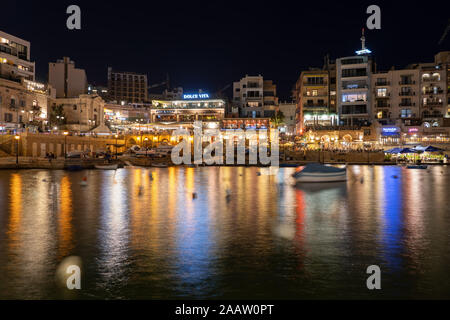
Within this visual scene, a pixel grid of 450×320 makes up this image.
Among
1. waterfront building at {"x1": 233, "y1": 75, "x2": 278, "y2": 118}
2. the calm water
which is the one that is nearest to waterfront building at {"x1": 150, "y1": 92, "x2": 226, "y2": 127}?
waterfront building at {"x1": 233, "y1": 75, "x2": 278, "y2": 118}

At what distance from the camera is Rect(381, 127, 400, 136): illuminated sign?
299ft

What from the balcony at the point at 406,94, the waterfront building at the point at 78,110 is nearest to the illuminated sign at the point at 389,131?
the balcony at the point at 406,94

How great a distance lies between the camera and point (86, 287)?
1077 centimetres

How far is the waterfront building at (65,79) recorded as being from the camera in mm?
116562

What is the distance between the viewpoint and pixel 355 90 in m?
96.0

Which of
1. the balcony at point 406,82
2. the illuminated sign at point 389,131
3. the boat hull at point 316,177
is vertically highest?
the balcony at point 406,82

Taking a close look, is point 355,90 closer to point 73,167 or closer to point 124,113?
point 73,167

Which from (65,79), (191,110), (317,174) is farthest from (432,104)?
(65,79)

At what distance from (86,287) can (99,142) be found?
264 feet

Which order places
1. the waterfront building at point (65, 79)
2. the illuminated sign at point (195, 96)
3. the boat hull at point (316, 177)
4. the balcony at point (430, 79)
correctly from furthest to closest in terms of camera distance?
the illuminated sign at point (195, 96), the waterfront building at point (65, 79), the balcony at point (430, 79), the boat hull at point (316, 177)

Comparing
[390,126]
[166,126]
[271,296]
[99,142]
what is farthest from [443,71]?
[271,296]

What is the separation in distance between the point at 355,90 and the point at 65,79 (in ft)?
267

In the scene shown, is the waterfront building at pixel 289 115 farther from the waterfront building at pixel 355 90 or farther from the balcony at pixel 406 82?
the balcony at pixel 406 82

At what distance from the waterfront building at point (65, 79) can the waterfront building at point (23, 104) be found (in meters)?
16.0
